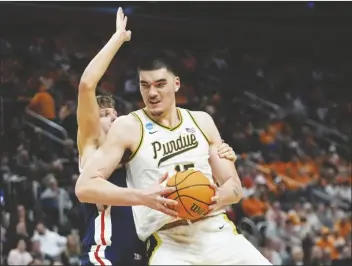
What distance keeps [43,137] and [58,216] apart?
176 centimetres

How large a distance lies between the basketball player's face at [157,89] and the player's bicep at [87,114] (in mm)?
322

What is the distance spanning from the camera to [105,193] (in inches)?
165

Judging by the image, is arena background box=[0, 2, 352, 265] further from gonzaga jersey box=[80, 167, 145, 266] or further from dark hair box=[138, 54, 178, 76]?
dark hair box=[138, 54, 178, 76]

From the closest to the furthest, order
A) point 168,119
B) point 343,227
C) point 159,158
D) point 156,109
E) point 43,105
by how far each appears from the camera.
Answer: point 159,158 → point 156,109 → point 168,119 → point 43,105 → point 343,227

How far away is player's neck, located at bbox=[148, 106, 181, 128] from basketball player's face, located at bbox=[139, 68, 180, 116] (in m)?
0.04

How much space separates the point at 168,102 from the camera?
4578 mm

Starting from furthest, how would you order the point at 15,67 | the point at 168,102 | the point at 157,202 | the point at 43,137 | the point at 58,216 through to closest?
the point at 15,67 → the point at 43,137 → the point at 58,216 → the point at 168,102 → the point at 157,202

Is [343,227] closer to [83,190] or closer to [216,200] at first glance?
[216,200]

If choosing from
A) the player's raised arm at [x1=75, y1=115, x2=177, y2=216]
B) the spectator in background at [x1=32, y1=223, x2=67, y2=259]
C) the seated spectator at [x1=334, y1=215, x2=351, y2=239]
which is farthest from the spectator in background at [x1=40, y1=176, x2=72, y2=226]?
the player's raised arm at [x1=75, y1=115, x2=177, y2=216]

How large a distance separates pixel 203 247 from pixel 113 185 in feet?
2.16

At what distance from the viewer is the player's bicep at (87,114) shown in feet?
14.8

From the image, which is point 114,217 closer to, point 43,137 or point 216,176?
point 216,176

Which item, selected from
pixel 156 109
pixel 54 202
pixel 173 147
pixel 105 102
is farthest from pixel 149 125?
pixel 54 202

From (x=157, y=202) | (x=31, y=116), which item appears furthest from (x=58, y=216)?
(x=157, y=202)
